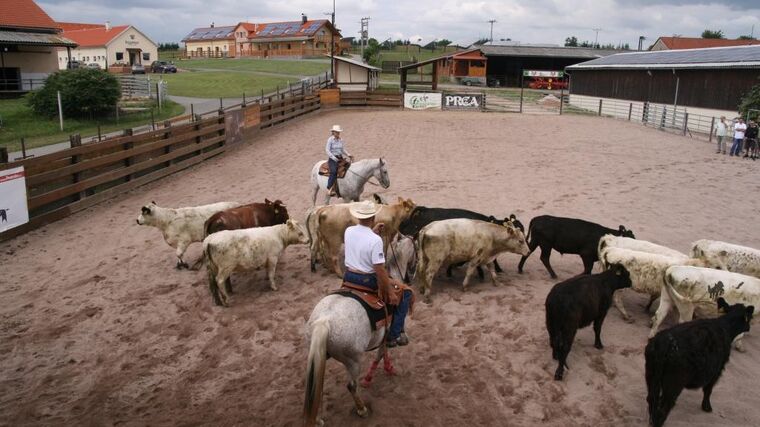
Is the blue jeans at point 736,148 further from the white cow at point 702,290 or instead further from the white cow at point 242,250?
the white cow at point 242,250

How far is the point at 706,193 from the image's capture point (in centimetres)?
1338

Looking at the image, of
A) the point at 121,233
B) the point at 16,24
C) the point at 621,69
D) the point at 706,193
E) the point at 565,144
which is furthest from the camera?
the point at 621,69

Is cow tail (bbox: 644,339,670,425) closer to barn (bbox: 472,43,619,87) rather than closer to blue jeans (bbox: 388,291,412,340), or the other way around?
blue jeans (bbox: 388,291,412,340)

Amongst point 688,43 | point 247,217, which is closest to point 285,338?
point 247,217

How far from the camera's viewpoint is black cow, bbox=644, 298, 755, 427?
15.7 feet

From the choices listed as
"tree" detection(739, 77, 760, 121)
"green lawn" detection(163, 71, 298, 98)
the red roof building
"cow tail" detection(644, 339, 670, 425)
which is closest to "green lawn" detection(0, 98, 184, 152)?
"green lawn" detection(163, 71, 298, 98)

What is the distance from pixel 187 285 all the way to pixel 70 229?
4.00m

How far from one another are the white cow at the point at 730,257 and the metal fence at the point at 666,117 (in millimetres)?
17063

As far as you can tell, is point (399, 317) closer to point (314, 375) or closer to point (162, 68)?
point (314, 375)

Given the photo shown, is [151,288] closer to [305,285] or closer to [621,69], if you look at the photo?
[305,285]

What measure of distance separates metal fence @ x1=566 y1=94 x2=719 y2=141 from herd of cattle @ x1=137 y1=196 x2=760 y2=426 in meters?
17.4

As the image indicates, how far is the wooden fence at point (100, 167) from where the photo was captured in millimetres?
10586

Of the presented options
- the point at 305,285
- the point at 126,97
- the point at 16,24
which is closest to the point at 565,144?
the point at 305,285

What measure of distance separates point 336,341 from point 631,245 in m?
4.73
